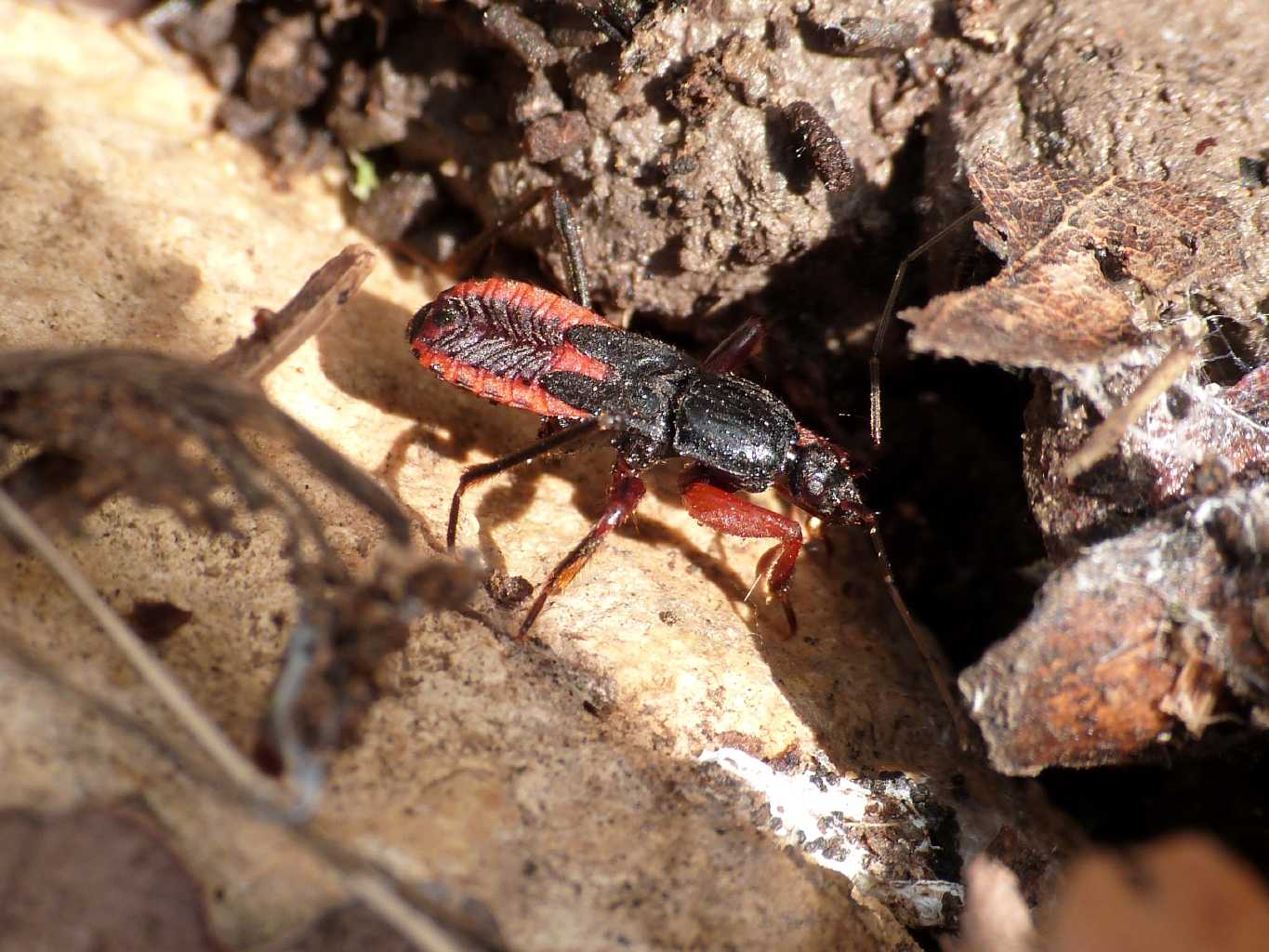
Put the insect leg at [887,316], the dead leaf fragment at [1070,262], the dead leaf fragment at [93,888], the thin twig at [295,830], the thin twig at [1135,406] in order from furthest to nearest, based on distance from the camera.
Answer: the insect leg at [887,316] → the dead leaf fragment at [1070,262] → the thin twig at [1135,406] → the thin twig at [295,830] → the dead leaf fragment at [93,888]

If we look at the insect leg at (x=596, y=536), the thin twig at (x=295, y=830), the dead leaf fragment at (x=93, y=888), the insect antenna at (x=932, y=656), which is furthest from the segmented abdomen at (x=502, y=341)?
the dead leaf fragment at (x=93, y=888)

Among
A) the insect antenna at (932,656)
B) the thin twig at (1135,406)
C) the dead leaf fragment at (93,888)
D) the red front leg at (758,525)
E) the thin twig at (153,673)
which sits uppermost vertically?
the thin twig at (1135,406)

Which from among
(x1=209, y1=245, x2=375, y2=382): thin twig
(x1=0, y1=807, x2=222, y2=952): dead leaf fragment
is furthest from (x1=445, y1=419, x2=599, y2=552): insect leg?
(x1=0, y1=807, x2=222, y2=952): dead leaf fragment

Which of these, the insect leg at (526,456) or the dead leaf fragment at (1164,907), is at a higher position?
the dead leaf fragment at (1164,907)

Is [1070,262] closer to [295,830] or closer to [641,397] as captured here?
[641,397]

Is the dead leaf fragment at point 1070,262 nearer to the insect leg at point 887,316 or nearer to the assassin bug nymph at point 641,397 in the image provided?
the insect leg at point 887,316

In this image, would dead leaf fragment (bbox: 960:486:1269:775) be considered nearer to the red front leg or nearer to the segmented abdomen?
the red front leg

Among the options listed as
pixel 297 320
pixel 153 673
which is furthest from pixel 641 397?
pixel 153 673

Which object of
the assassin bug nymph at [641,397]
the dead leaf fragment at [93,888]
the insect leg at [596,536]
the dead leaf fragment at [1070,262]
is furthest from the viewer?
the assassin bug nymph at [641,397]
